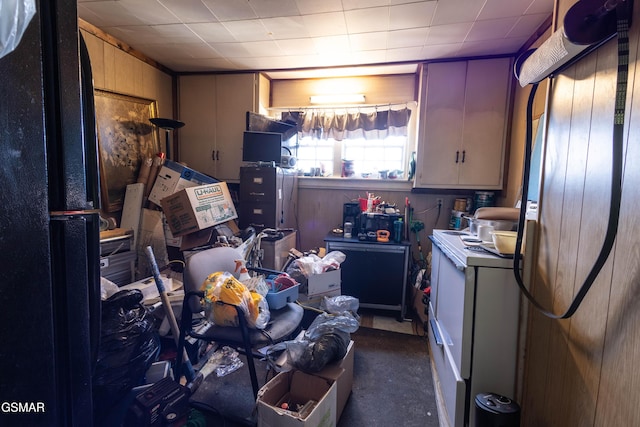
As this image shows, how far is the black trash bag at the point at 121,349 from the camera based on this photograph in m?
1.34

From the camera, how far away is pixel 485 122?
292 cm

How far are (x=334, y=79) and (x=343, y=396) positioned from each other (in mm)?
3247

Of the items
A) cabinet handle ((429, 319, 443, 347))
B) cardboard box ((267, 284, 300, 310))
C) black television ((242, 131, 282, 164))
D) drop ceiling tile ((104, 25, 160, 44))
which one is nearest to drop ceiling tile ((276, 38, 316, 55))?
black television ((242, 131, 282, 164))

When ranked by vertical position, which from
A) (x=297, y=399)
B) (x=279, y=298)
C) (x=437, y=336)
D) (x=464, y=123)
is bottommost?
(x=297, y=399)

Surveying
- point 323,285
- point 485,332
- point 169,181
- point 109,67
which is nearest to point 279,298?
point 323,285

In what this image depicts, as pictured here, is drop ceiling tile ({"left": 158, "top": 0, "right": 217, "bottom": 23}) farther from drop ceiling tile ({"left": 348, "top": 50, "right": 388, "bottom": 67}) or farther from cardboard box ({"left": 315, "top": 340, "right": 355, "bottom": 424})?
cardboard box ({"left": 315, "top": 340, "right": 355, "bottom": 424})

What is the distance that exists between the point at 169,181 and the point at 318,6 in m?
2.06

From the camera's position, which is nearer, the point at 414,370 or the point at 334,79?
the point at 414,370

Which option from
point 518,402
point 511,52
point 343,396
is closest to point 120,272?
point 343,396

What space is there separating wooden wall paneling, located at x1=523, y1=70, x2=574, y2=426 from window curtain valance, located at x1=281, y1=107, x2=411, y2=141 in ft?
7.31

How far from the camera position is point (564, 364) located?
38.4 inches

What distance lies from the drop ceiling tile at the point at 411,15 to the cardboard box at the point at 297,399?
98.9 inches

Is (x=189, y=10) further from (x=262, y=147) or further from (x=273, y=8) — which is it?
(x=262, y=147)

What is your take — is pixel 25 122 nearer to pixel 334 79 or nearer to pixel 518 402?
pixel 518 402
